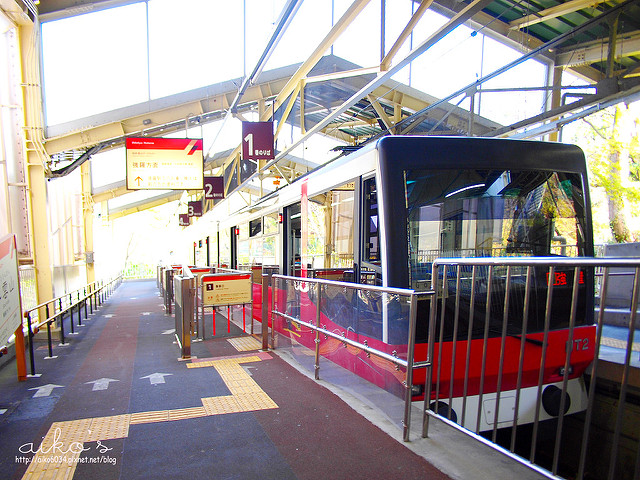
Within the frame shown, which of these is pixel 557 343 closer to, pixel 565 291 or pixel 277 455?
pixel 565 291

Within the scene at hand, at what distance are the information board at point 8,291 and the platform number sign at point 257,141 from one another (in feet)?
16.3

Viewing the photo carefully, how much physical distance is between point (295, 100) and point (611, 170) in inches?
296

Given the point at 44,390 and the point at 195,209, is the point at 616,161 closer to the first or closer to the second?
the point at 44,390

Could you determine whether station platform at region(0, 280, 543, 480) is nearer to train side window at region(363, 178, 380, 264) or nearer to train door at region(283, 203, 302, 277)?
train side window at region(363, 178, 380, 264)

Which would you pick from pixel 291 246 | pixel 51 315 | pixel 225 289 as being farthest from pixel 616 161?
pixel 51 315

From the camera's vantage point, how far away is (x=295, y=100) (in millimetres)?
8875

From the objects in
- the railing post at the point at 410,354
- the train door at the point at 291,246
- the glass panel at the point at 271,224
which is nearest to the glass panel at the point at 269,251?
the glass panel at the point at 271,224

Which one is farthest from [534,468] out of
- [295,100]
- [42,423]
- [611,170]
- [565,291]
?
[611,170]

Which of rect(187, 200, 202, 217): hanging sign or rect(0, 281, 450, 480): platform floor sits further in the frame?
rect(187, 200, 202, 217): hanging sign

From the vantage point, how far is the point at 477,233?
3799mm

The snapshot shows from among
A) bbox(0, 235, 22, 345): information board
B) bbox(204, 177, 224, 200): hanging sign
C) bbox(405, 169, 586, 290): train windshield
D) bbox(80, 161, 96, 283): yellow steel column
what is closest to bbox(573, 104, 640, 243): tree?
bbox(405, 169, 586, 290): train windshield

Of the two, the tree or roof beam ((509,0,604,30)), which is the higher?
roof beam ((509,0,604,30))

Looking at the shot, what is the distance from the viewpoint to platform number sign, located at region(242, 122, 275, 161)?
348 inches

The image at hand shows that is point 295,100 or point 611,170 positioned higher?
point 295,100
